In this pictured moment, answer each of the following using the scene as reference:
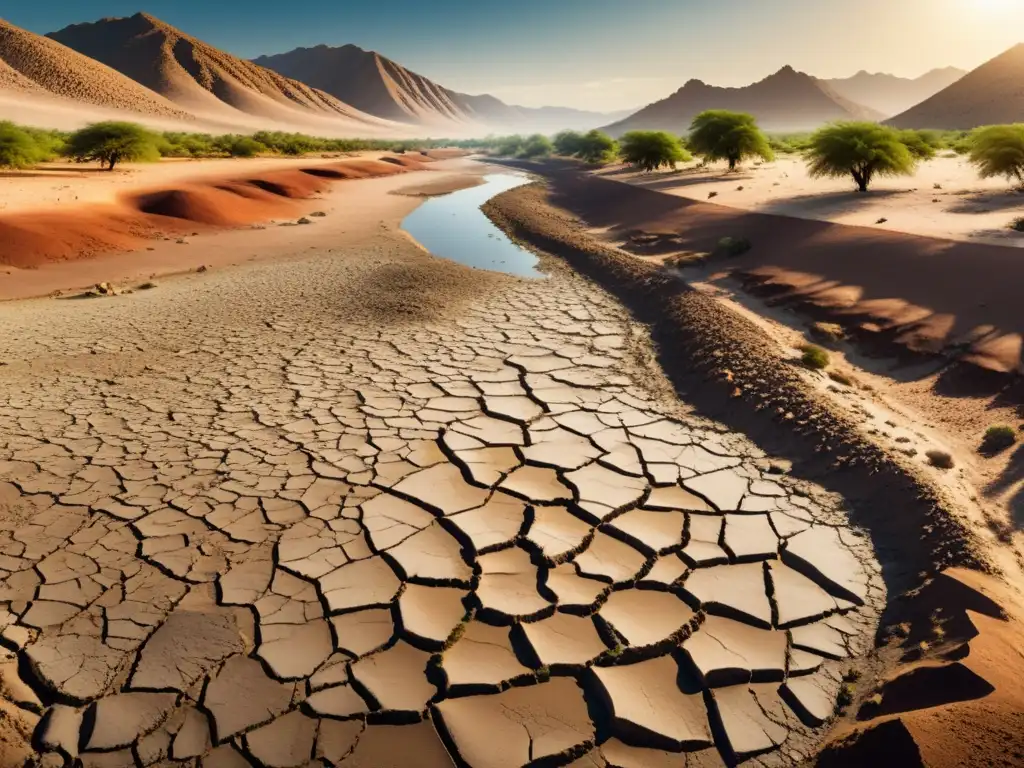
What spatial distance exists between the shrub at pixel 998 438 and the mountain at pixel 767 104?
4967 inches

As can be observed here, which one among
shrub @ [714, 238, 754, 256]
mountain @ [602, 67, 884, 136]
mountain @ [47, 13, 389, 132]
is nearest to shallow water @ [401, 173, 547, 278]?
shrub @ [714, 238, 754, 256]

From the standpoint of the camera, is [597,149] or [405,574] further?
[597,149]

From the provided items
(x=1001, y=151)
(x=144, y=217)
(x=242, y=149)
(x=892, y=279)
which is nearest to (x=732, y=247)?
(x=892, y=279)

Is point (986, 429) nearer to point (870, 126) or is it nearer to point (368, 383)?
point (368, 383)

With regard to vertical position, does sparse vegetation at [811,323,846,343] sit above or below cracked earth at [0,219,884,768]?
above

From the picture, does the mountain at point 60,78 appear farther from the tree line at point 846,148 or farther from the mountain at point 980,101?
the mountain at point 980,101

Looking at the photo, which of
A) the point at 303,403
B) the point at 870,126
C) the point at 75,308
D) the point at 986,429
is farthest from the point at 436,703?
the point at 870,126

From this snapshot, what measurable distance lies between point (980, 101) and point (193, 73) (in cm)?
9190

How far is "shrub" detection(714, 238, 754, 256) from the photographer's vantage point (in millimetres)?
10531

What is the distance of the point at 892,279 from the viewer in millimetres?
7656

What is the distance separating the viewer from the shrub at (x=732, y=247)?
34.6 feet

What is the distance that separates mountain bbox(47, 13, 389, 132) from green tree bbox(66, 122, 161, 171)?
2184 inches

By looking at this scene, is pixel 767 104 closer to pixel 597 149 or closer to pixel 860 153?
pixel 597 149

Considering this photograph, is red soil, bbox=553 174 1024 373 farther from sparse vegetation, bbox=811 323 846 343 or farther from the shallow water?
the shallow water
